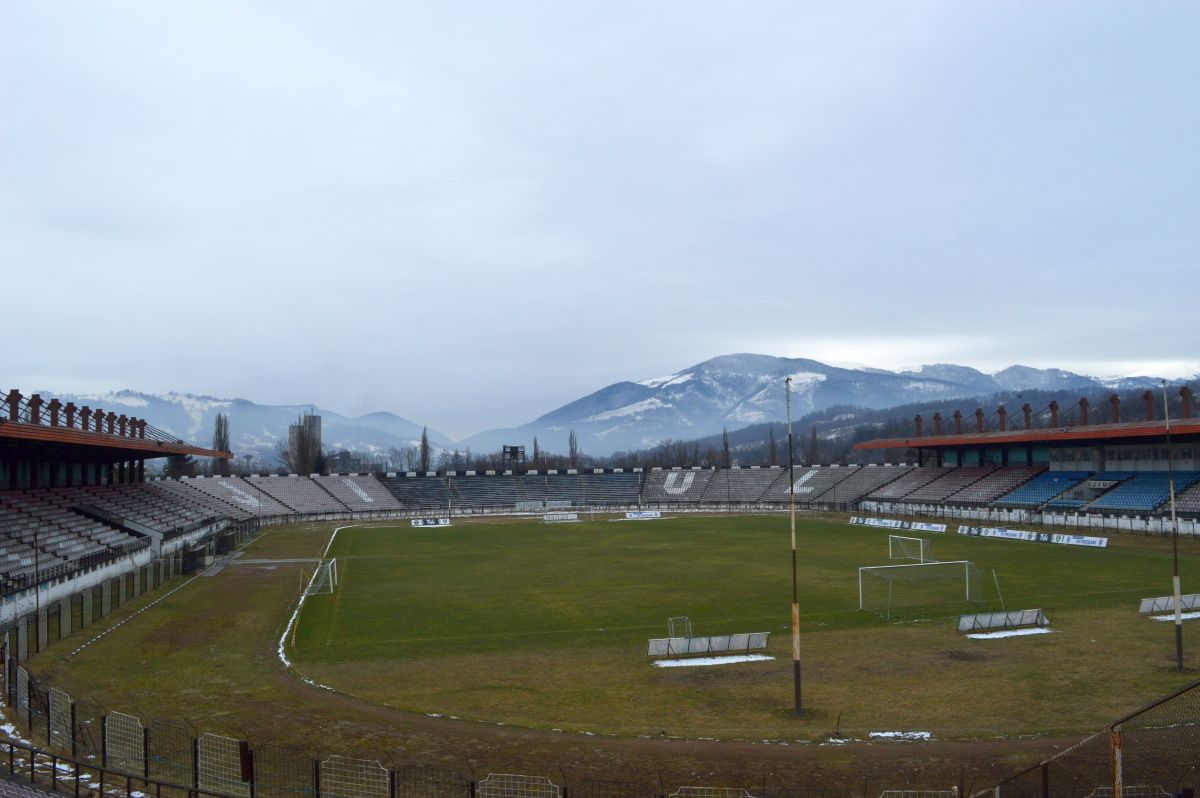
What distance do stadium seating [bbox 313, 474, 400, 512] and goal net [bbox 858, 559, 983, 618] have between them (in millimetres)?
76894

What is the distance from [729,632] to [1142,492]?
175ft

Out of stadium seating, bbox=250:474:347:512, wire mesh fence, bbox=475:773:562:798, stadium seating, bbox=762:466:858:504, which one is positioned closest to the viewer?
wire mesh fence, bbox=475:773:562:798

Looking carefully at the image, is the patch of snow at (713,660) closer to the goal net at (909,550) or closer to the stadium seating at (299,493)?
the goal net at (909,550)

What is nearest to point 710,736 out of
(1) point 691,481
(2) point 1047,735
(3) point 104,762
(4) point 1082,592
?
(2) point 1047,735

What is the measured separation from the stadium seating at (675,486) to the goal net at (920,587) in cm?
7106

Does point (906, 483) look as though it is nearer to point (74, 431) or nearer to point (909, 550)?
point (909, 550)

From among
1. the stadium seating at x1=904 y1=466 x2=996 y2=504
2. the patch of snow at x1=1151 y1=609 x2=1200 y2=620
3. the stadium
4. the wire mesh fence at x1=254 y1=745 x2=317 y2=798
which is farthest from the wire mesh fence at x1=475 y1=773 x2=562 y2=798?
the stadium seating at x1=904 y1=466 x2=996 y2=504

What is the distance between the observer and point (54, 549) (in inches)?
1663

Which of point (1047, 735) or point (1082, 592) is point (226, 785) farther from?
point (1082, 592)

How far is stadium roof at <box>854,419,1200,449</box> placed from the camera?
216 ft

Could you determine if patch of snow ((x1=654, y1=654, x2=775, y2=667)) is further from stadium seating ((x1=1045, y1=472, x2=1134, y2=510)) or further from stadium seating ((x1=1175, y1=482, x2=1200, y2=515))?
stadium seating ((x1=1045, y1=472, x2=1134, y2=510))

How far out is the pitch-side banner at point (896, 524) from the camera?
72875 millimetres

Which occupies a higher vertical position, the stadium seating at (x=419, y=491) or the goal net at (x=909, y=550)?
the stadium seating at (x=419, y=491)

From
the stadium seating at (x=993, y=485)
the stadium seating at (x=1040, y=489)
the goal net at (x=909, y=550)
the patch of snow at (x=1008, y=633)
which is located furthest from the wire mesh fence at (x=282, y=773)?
the stadium seating at (x=993, y=485)
